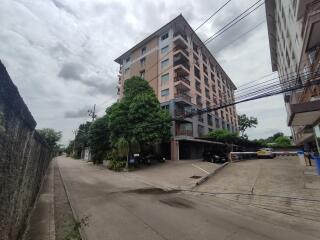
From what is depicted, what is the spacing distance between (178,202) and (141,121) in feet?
45.0

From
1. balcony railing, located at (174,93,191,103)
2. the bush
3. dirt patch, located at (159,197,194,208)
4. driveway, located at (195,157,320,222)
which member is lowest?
dirt patch, located at (159,197,194,208)

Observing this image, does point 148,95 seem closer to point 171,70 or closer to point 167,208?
point 171,70

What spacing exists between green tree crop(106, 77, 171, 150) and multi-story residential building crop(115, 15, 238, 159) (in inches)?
224

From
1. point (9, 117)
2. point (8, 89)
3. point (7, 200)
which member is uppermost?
point (8, 89)

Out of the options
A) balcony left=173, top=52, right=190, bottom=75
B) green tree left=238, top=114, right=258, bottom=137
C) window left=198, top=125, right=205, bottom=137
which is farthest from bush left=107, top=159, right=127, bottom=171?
green tree left=238, top=114, right=258, bottom=137

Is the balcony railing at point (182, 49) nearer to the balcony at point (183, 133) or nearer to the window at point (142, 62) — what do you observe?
the window at point (142, 62)

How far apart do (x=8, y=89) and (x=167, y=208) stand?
6.62 metres

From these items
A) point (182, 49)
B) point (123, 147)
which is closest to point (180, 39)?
point (182, 49)

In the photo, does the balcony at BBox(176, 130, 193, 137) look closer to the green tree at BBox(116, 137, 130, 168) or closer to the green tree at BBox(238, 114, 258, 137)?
the green tree at BBox(116, 137, 130, 168)

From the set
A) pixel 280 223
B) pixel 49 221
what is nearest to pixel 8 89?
pixel 49 221

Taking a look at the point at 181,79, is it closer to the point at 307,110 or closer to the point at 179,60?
the point at 179,60

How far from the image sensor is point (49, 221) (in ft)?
19.6

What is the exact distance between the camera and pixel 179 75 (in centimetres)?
3206

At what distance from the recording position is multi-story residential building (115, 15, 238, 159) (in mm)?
29812
